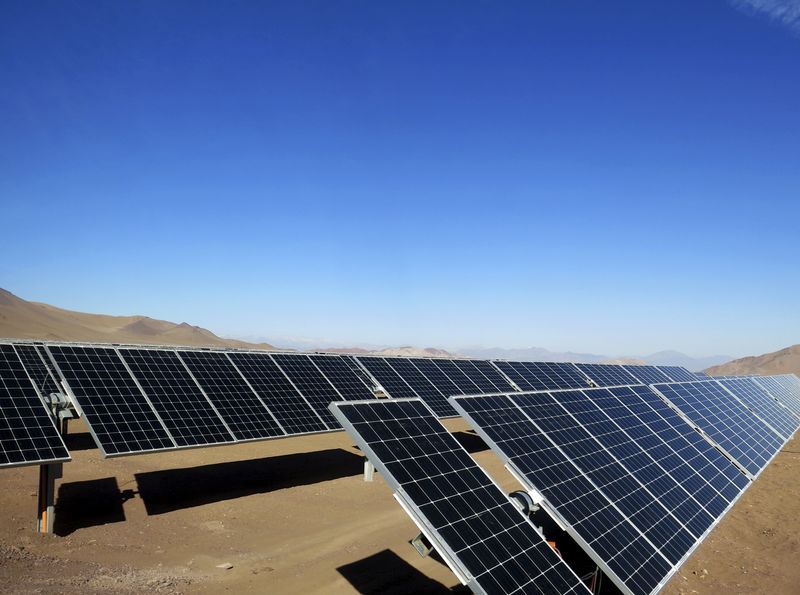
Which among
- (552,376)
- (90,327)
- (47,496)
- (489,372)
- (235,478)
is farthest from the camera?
(90,327)

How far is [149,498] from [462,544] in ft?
46.0

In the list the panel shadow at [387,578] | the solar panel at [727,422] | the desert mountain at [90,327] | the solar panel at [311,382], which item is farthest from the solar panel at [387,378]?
the desert mountain at [90,327]

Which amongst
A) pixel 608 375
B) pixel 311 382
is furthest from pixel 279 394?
pixel 608 375

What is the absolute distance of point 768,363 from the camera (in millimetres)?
160875

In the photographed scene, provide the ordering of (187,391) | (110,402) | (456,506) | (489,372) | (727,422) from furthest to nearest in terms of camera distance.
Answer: (489,372) → (727,422) → (187,391) → (110,402) → (456,506)

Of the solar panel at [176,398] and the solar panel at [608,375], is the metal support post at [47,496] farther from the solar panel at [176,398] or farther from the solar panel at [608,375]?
the solar panel at [608,375]

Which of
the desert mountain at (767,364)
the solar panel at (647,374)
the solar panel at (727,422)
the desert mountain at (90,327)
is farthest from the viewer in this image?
the desert mountain at (767,364)

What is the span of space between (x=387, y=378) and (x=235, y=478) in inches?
339

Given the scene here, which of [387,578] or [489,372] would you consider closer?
[387,578]

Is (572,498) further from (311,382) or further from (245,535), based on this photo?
(311,382)

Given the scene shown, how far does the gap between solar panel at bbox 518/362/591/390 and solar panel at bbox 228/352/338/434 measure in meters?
14.8

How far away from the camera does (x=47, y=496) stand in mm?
13203

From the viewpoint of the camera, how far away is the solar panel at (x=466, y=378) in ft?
89.7

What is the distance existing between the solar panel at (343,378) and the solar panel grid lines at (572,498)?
12800 millimetres
